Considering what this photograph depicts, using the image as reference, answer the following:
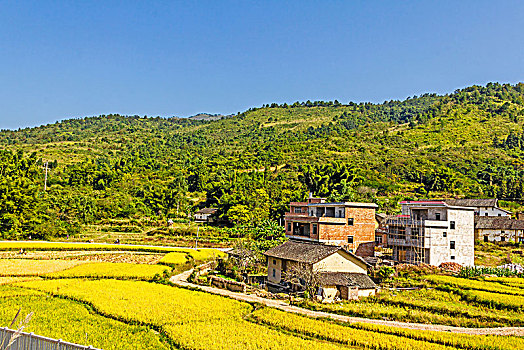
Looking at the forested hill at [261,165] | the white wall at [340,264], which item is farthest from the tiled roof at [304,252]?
the forested hill at [261,165]

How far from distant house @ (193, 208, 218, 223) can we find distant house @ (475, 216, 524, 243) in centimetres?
4336

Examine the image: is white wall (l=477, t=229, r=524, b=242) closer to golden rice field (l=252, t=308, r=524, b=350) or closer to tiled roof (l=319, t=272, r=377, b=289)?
tiled roof (l=319, t=272, r=377, b=289)

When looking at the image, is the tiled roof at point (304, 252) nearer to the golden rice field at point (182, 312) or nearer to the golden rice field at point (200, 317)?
the golden rice field at point (200, 317)

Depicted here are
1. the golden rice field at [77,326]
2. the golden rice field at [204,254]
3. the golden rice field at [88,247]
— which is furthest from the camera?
the golden rice field at [88,247]

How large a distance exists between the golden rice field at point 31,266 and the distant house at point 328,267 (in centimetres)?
1834

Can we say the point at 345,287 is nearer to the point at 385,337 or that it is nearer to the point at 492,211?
the point at 385,337

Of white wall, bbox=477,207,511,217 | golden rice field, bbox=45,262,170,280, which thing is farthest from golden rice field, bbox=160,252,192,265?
white wall, bbox=477,207,511,217

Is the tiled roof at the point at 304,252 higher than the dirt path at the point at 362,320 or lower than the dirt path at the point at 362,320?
higher

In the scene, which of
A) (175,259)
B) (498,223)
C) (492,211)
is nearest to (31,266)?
(175,259)

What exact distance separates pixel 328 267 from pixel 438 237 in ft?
48.9

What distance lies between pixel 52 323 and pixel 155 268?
18044 mm

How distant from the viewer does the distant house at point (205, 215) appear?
251ft

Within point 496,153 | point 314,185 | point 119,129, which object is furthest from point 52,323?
point 119,129

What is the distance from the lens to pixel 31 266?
3566cm
